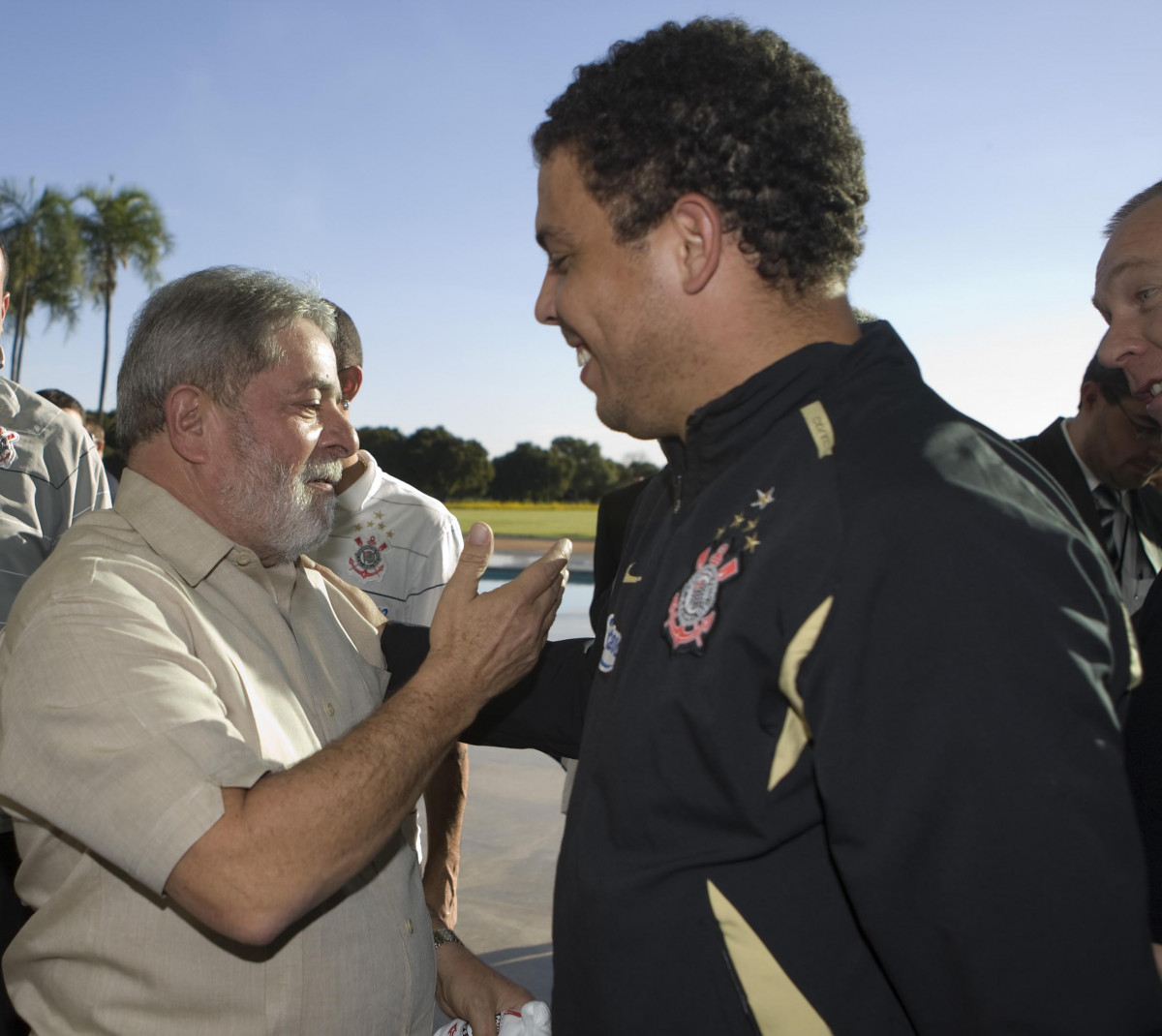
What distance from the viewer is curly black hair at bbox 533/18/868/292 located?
107 centimetres

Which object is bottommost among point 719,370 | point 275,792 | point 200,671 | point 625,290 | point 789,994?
point 789,994

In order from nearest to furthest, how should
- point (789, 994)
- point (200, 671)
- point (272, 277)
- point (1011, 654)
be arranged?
point (1011, 654)
point (789, 994)
point (200, 671)
point (272, 277)

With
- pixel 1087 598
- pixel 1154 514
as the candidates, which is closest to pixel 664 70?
pixel 1087 598

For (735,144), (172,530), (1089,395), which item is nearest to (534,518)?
(1089,395)

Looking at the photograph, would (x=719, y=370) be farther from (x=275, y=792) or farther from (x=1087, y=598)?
(x=275, y=792)

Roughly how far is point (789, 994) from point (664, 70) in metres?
1.01

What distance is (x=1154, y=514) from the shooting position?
318 centimetres

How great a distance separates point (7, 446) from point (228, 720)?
1614 millimetres

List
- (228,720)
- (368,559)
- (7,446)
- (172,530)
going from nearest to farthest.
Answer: (228,720)
(172,530)
(7,446)
(368,559)

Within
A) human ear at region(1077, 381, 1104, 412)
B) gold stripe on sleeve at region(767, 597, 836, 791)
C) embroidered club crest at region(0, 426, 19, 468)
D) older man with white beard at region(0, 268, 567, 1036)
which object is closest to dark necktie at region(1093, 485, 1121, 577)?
human ear at region(1077, 381, 1104, 412)

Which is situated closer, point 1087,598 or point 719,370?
point 1087,598

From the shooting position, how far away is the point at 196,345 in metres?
1.66

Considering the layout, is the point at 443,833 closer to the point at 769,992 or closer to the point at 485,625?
the point at 485,625

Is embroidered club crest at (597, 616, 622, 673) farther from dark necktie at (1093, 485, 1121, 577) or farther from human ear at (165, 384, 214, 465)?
dark necktie at (1093, 485, 1121, 577)
